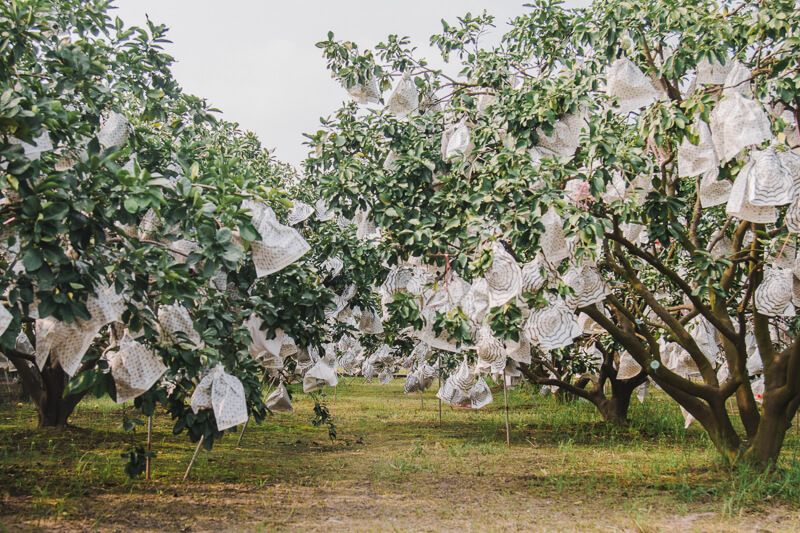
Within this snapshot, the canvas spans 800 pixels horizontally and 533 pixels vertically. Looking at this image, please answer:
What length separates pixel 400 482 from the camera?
5.14 m

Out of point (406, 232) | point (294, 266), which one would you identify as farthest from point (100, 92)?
point (406, 232)

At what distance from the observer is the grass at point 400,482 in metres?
3.90

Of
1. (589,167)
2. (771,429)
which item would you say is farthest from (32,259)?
(771,429)

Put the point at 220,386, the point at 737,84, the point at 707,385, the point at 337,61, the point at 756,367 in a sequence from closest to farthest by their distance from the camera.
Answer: the point at 220,386
the point at 737,84
the point at 337,61
the point at 707,385
the point at 756,367

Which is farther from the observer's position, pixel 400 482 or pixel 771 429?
pixel 400 482

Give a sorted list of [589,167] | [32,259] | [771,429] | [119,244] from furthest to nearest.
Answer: [771,429] < [589,167] < [119,244] < [32,259]

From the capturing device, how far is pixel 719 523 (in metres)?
3.81

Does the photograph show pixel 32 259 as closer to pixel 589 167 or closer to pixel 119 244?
pixel 119 244

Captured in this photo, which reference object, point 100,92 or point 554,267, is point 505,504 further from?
point 100,92

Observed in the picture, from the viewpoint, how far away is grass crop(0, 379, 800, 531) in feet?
12.8

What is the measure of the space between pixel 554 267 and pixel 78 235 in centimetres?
247

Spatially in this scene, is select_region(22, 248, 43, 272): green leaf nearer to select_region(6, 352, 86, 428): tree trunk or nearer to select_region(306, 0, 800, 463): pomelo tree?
select_region(306, 0, 800, 463): pomelo tree

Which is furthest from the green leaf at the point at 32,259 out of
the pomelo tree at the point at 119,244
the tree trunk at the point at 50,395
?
the tree trunk at the point at 50,395

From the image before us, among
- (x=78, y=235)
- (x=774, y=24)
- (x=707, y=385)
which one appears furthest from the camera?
(x=707, y=385)
